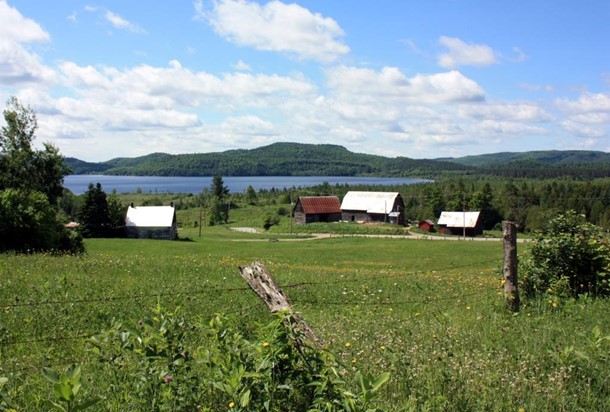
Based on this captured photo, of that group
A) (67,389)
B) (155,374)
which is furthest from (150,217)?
(67,389)

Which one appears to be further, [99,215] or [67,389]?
[99,215]

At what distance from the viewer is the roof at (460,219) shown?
307 feet

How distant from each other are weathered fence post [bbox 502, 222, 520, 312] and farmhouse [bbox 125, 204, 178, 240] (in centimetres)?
7310

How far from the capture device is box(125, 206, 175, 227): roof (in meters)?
79.6

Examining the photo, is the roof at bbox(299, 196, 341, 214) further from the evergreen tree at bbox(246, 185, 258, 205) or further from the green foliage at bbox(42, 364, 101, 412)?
the green foliage at bbox(42, 364, 101, 412)

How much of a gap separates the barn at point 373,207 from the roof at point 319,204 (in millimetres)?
1948

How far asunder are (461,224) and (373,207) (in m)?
19.6

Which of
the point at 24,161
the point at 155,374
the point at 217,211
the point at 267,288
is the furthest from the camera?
the point at 217,211

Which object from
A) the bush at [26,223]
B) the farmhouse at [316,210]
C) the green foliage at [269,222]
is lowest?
the green foliage at [269,222]

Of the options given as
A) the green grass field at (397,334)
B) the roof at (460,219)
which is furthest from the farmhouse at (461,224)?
the green grass field at (397,334)

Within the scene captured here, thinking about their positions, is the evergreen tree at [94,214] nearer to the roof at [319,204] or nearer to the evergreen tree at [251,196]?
the roof at [319,204]

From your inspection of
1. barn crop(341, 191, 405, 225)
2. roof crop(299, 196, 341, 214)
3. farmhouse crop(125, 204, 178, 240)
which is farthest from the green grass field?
barn crop(341, 191, 405, 225)

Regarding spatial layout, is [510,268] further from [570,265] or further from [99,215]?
[99,215]

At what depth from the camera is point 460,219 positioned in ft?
311
